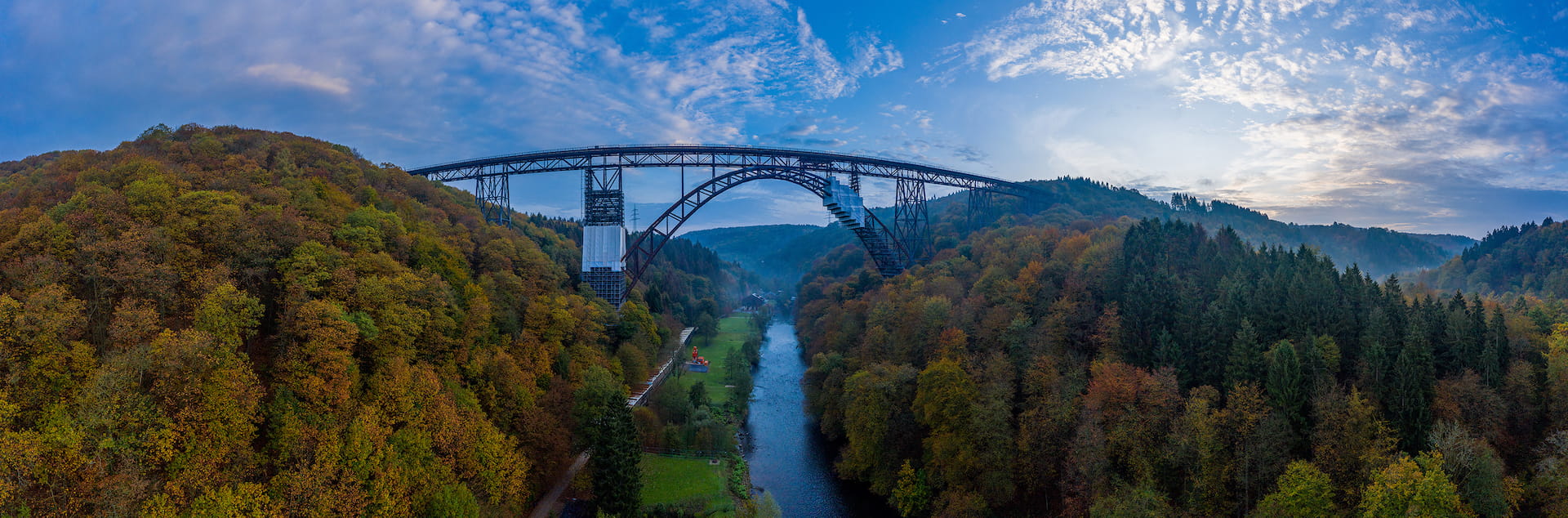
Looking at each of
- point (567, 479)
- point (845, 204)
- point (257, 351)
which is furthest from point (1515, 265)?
point (257, 351)

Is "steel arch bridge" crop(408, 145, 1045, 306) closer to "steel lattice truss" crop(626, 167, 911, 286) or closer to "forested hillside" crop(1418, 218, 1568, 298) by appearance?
"steel lattice truss" crop(626, 167, 911, 286)

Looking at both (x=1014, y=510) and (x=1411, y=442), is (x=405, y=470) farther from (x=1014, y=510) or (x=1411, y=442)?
(x=1411, y=442)

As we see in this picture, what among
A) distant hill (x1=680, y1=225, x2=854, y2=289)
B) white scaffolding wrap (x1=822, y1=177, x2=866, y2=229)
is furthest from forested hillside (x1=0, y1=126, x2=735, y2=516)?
distant hill (x1=680, y1=225, x2=854, y2=289)

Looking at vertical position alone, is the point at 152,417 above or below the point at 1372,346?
below

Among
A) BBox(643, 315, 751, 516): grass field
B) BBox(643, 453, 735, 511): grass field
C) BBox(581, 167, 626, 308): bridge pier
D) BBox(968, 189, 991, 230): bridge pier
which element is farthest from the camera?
BBox(968, 189, 991, 230): bridge pier

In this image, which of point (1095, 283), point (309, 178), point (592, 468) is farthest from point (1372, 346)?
point (309, 178)

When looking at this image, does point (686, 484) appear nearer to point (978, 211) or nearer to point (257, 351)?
point (257, 351)
